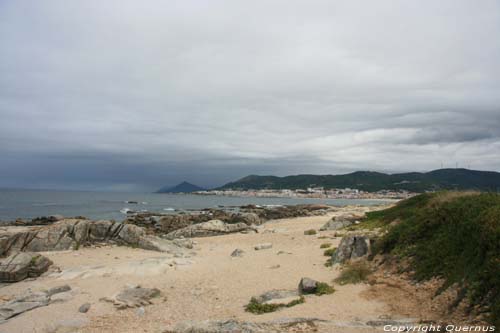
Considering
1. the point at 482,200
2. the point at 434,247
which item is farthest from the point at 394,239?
the point at 482,200

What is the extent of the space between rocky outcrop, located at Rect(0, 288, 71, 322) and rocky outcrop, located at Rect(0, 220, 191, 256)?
9.65 metres

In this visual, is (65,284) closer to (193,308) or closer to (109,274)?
(109,274)

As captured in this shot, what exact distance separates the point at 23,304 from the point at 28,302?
0.19 m

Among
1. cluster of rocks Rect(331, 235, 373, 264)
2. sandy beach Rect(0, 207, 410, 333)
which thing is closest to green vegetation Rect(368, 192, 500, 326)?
cluster of rocks Rect(331, 235, 373, 264)

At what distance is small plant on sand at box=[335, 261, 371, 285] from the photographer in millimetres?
12352

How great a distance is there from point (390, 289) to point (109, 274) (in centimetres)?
1171

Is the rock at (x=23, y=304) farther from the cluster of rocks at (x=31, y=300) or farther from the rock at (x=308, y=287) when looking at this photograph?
the rock at (x=308, y=287)

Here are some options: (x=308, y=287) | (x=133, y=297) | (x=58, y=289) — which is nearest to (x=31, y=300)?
(x=58, y=289)

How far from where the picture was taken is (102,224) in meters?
24.9

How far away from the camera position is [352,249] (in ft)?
50.7

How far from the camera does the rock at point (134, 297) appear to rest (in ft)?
36.8

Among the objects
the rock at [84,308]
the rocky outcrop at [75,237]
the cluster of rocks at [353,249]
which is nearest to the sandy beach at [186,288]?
the rock at [84,308]

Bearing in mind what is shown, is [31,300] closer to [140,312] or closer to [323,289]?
[140,312]

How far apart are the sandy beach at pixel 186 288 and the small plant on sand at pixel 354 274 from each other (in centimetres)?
54
